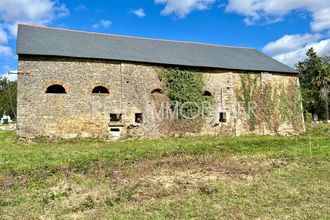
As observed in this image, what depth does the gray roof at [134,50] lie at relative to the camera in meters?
16.7

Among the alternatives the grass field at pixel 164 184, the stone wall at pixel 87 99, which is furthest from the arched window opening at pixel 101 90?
the grass field at pixel 164 184

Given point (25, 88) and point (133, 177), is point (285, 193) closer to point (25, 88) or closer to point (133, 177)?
point (133, 177)

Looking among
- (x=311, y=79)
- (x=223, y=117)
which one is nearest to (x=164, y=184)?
(x=223, y=117)

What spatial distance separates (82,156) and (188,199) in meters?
5.40

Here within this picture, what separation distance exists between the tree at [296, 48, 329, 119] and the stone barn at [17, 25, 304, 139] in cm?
2263

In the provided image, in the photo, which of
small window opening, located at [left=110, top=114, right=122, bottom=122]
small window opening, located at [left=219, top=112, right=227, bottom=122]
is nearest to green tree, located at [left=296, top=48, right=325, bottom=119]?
small window opening, located at [left=219, top=112, right=227, bottom=122]

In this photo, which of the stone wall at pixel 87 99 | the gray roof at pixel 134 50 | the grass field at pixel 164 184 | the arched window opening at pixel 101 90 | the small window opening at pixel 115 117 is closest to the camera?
the grass field at pixel 164 184

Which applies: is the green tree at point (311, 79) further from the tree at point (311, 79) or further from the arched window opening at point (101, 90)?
the arched window opening at point (101, 90)

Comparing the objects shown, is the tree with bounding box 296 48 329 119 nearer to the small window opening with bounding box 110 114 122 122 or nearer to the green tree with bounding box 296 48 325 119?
the green tree with bounding box 296 48 325 119

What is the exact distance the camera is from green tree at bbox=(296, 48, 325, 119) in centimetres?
4269

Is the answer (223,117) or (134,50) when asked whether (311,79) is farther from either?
(134,50)

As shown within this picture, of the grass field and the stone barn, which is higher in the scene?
the stone barn

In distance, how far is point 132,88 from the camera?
17578mm

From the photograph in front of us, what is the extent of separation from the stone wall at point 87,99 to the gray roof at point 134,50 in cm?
51
